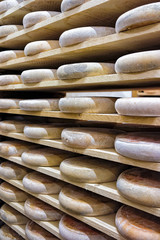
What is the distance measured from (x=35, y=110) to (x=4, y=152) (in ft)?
1.66

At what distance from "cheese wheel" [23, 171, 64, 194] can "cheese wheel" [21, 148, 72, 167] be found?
0.11m

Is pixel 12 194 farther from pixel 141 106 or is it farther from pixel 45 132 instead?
pixel 141 106

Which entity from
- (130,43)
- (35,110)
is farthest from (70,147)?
(130,43)

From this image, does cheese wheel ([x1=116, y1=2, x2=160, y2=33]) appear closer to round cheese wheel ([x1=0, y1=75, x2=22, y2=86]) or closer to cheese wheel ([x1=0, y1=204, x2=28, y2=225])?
round cheese wheel ([x1=0, y1=75, x2=22, y2=86])

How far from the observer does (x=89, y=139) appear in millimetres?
1220

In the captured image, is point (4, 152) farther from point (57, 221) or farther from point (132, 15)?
point (132, 15)

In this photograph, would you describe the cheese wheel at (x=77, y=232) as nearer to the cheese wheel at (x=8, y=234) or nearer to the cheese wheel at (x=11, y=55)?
the cheese wheel at (x=8, y=234)

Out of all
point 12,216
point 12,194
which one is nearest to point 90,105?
point 12,194

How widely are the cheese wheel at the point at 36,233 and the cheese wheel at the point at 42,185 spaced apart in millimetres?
270

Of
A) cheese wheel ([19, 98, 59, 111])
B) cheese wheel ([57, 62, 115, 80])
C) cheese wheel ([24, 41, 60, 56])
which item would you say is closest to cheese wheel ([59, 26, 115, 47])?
cheese wheel ([57, 62, 115, 80])

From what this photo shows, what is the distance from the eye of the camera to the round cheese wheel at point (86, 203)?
1.26 metres

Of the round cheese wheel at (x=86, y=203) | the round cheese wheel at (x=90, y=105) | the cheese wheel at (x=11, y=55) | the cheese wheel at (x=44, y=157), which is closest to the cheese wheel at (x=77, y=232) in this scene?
the round cheese wheel at (x=86, y=203)

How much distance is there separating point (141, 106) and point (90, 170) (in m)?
0.44

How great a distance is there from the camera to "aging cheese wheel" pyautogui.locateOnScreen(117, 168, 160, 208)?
3.15 ft
